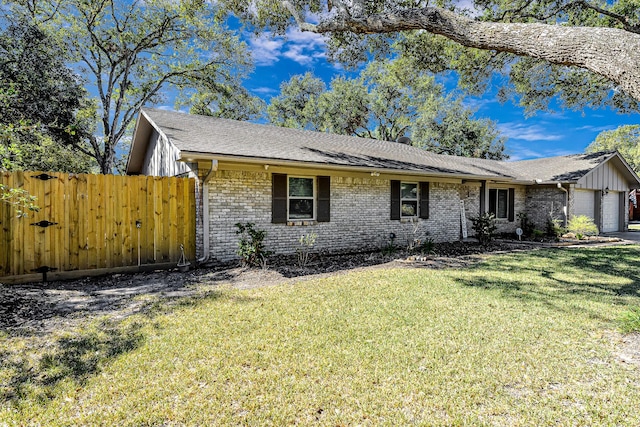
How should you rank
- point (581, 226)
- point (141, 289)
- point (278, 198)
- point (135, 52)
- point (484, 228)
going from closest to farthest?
point (141, 289) < point (278, 198) < point (484, 228) < point (581, 226) < point (135, 52)

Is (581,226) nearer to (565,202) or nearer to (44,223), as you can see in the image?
(565,202)

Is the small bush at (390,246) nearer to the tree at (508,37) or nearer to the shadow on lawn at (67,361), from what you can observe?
the tree at (508,37)

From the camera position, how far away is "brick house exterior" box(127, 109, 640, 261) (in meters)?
7.91

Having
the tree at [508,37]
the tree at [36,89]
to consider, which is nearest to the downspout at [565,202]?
the tree at [508,37]

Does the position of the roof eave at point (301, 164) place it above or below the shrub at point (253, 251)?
above

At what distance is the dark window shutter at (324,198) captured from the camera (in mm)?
9531

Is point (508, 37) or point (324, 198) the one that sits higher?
point (508, 37)

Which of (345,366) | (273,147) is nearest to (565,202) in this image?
(273,147)

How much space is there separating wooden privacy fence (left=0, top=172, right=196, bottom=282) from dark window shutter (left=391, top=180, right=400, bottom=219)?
6388 mm

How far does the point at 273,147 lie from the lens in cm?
918

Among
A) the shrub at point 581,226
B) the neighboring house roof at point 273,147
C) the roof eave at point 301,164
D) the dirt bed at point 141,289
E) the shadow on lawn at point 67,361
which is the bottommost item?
the shadow on lawn at point 67,361

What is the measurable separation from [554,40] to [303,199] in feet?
22.0

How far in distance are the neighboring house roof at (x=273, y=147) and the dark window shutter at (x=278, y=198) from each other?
0.71 meters

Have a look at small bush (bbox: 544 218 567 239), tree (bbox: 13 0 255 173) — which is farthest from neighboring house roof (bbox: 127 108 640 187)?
tree (bbox: 13 0 255 173)
